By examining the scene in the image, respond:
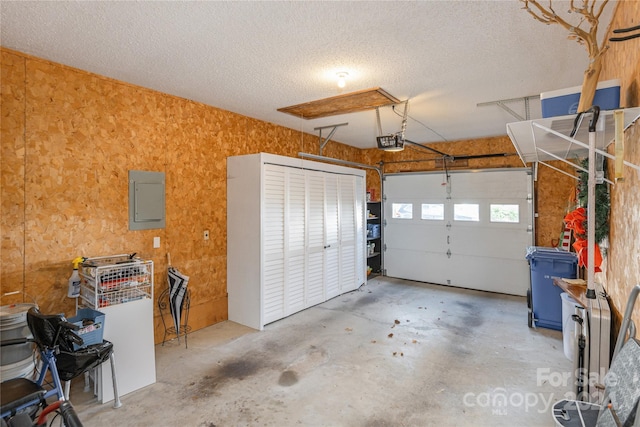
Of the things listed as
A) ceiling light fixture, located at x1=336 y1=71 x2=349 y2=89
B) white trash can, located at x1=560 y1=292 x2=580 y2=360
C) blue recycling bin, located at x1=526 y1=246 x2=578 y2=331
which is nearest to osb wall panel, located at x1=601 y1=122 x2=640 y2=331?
white trash can, located at x1=560 y1=292 x2=580 y2=360

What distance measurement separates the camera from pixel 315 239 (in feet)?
16.9

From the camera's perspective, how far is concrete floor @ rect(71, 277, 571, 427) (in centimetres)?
253

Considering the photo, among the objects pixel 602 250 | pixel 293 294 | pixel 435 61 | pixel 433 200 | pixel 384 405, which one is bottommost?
pixel 384 405

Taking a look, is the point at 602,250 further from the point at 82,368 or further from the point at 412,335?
the point at 82,368

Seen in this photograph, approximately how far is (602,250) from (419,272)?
14.2 ft

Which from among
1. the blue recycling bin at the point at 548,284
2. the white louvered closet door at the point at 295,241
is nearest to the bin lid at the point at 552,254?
the blue recycling bin at the point at 548,284

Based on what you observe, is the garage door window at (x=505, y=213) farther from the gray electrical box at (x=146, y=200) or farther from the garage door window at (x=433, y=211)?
the gray electrical box at (x=146, y=200)

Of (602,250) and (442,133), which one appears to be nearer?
(602,250)

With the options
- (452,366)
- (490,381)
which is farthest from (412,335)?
(490,381)

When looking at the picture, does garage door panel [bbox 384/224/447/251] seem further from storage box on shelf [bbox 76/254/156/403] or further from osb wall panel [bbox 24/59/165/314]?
storage box on shelf [bbox 76/254/156/403]

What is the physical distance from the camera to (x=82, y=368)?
2.37m

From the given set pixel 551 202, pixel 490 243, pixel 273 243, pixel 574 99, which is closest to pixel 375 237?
pixel 490 243

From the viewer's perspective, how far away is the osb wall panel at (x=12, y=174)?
2.70 metres

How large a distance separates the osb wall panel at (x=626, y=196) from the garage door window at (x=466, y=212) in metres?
3.96
